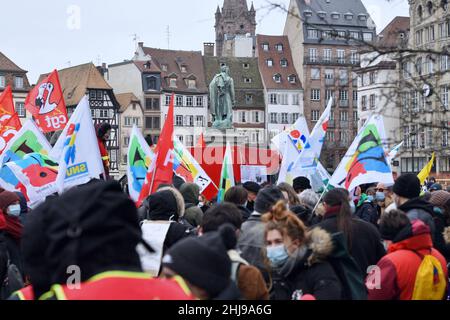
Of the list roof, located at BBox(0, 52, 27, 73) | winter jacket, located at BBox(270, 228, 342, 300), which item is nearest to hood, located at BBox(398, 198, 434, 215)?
winter jacket, located at BBox(270, 228, 342, 300)

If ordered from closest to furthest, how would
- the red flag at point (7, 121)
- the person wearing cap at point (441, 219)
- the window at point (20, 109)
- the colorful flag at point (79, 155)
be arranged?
1. the person wearing cap at point (441, 219)
2. the colorful flag at point (79, 155)
3. the red flag at point (7, 121)
4. the window at point (20, 109)

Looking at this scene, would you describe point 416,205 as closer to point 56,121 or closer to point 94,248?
point 94,248

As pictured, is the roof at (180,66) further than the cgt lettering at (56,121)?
Yes

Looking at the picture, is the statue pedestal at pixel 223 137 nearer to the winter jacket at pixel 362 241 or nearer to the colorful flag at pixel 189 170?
the colorful flag at pixel 189 170

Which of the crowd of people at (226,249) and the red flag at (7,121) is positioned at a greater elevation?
the red flag at (7,121)

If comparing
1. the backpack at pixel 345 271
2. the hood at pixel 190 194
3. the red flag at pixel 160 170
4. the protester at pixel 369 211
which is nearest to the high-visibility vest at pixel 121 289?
the backpack at pixel 345 271

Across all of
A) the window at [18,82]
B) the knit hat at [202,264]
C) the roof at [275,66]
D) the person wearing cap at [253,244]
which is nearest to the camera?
the knit hat at [202,264]

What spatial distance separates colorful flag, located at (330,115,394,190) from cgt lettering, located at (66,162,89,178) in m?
3.24

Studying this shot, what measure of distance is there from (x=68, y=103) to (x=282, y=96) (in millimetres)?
19620

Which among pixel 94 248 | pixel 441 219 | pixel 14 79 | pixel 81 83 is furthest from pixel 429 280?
pixel 81 83

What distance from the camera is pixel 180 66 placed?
88625mm

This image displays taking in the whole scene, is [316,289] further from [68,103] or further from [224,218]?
[68,103]

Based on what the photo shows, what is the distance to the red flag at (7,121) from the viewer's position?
16594 millimetres

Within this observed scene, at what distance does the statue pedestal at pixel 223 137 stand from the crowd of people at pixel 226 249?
60.5ft
